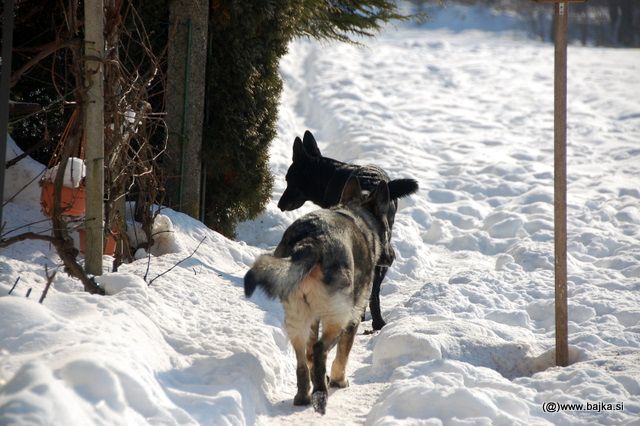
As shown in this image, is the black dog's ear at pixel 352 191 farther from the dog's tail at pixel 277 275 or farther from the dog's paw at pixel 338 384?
the dog's tail at pixel 277 275

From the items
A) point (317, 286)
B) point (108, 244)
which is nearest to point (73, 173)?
point (108, 244)

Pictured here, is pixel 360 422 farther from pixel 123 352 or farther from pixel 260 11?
pixel 260 11

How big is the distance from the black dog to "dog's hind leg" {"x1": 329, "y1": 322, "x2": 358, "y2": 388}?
175 centimetres

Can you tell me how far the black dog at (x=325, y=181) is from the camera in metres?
7.64

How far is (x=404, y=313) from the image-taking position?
25.2ft

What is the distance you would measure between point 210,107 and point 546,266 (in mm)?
4418

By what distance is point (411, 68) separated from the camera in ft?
82.6

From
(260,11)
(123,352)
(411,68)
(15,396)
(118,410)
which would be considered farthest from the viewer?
(411,68)

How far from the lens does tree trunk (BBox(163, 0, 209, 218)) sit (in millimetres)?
8859

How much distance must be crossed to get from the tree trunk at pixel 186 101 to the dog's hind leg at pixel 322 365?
13.3 feet

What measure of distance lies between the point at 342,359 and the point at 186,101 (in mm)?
4209

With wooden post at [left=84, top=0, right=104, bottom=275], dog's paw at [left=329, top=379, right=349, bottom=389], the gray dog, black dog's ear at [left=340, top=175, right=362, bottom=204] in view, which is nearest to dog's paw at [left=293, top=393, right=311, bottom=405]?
the gray dog

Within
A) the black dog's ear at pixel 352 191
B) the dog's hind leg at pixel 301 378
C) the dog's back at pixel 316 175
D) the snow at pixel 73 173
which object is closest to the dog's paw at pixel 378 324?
the dog's back at pixel 316 175

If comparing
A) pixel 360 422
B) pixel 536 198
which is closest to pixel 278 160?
pixel 536 198
